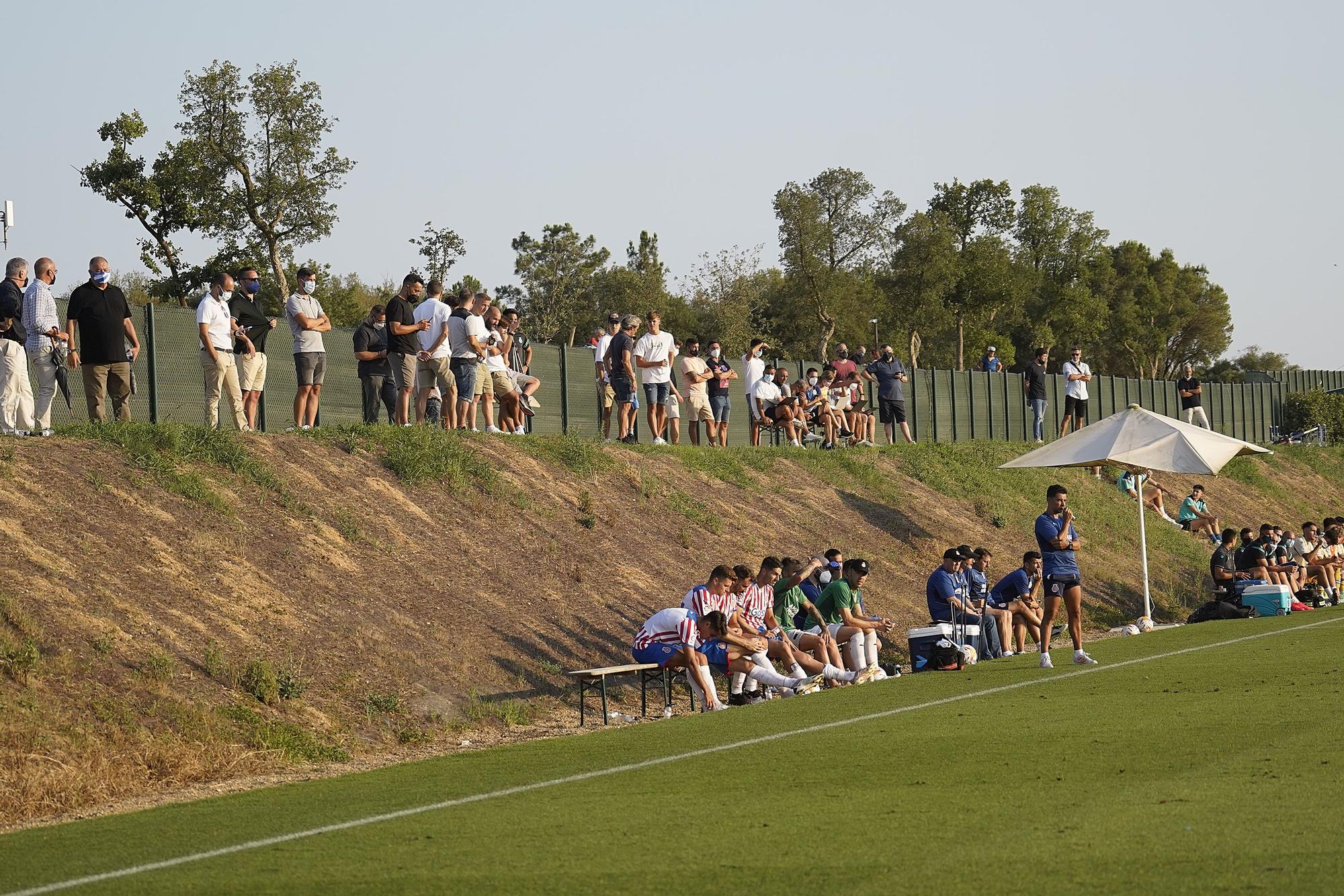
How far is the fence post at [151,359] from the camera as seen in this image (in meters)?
20.8

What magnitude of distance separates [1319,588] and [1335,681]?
14.9 meters

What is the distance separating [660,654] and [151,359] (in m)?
8.78

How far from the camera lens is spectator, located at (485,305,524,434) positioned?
73.7 ft

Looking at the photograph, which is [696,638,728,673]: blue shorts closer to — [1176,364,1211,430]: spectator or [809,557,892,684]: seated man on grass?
[809,557,892,684]: seated man on grass

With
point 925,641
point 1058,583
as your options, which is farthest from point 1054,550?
point 925,641

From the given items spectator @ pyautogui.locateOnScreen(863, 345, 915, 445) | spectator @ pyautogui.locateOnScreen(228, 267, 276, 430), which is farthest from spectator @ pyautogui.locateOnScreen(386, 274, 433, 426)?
spectator @ pyautogui.locateOnScreen(863, 345, 915, 445)

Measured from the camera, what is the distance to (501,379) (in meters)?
23.3

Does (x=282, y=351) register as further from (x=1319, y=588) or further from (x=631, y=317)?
(x=1319, y=588)

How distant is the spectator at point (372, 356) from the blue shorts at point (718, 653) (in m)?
6.83

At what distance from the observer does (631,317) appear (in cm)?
2430

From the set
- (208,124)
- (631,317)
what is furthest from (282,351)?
(208,124)

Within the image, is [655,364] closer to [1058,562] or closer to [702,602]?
[1058,562]

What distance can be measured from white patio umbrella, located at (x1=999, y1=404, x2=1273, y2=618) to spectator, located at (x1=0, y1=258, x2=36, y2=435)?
640 inches

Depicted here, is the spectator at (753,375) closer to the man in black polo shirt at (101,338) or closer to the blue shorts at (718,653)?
the blue shorts at (718,653)
